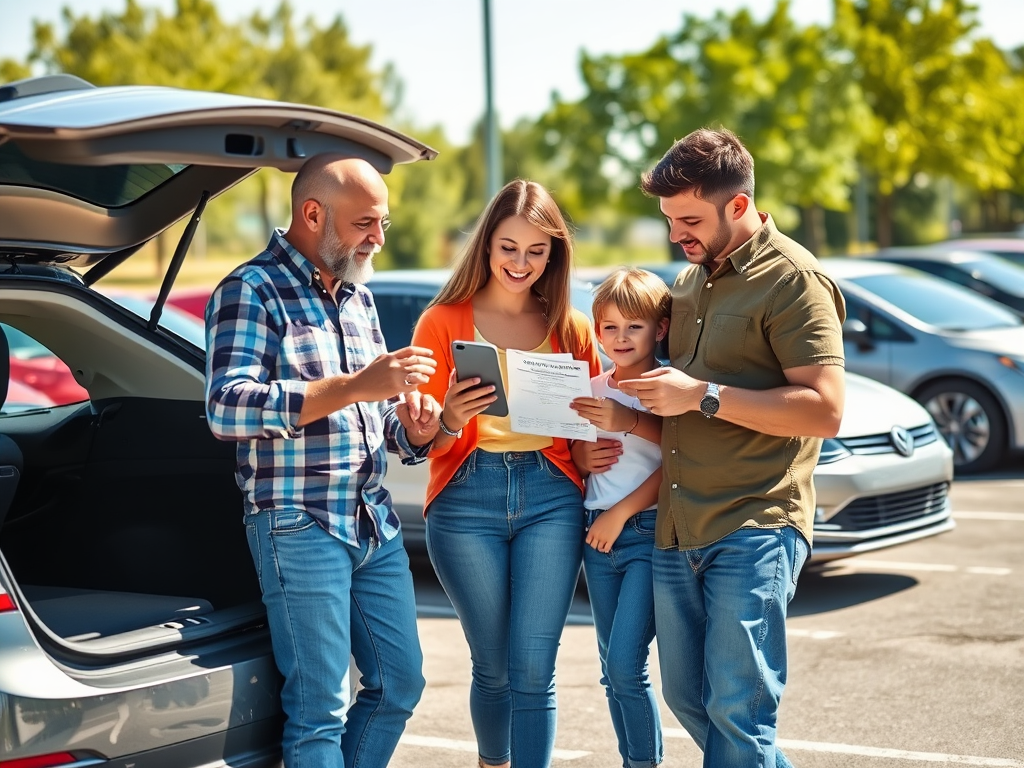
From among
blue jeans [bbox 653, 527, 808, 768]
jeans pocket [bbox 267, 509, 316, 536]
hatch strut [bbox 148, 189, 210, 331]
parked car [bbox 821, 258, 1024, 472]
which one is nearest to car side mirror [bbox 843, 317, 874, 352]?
parked car [bbox 821, 258, 1024, 472]

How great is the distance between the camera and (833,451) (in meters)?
6.06

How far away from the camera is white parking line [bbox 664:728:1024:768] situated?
4.08m

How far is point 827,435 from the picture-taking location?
303 cm

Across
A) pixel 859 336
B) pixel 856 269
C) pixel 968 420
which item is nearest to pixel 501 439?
pixel 859 336

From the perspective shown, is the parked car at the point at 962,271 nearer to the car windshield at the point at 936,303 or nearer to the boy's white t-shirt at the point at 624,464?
the car windshield at the point at 936,303

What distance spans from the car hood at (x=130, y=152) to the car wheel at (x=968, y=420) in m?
7.34

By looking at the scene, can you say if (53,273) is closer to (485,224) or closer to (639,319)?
(485,224)

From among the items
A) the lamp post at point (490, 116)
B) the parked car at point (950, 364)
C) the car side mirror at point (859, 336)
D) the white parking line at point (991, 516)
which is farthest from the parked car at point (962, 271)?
the white parking line at point (991, 516)

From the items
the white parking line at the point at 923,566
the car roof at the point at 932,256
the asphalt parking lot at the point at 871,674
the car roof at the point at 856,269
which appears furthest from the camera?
the car roof at the point at 932,256

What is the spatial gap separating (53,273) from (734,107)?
25784 mm

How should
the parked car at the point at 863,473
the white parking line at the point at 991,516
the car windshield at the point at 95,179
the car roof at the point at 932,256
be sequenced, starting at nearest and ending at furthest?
the car windshield at the point at 95,179, the parked car at the point at 863,473, the white parking line at the point at 991,516, the car roof at the point at 932,256

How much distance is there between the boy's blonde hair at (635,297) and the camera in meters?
3.44

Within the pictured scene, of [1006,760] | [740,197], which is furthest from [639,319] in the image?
[1006,760]

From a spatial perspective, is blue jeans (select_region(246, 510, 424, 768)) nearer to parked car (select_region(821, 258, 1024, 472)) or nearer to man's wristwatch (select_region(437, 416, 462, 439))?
man's wristwatch (select_region(437, 416, 462, 439))
